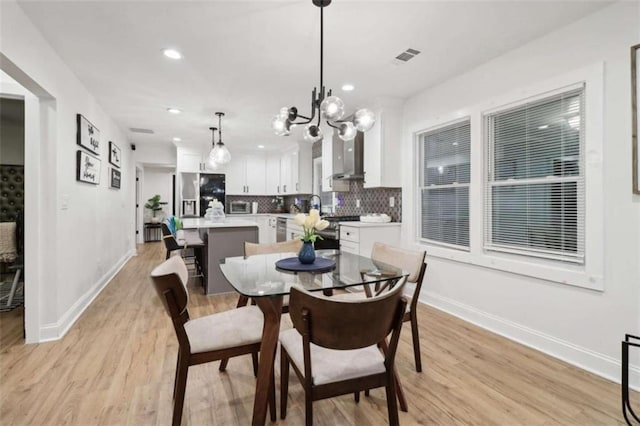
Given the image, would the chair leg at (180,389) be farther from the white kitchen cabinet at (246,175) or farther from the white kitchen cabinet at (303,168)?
the white kitchen cabinet at (246,175)

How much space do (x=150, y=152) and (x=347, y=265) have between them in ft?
21.3

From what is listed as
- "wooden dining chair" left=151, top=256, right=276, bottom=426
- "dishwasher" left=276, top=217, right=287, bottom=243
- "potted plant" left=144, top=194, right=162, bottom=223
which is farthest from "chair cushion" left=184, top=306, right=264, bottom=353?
"potted plant" left=144, top=194, right=162, bottom=223

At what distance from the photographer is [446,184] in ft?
11.5

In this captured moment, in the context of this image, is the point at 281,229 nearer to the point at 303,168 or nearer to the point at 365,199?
the point at 303,168

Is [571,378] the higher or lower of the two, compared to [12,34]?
lower

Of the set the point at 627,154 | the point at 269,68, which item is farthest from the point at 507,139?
the point at 269,68

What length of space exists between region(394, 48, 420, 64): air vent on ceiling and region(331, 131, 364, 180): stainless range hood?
157 cm

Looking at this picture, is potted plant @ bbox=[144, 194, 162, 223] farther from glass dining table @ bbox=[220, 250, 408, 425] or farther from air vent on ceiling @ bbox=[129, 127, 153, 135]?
glass dining table @ bbox=[220, 250, 408, 425]

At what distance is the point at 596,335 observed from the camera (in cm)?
216

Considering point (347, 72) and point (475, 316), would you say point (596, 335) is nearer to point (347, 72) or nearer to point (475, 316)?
point (475, 316)

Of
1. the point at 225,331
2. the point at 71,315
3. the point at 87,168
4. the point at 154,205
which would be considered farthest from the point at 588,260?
the point at 154,205

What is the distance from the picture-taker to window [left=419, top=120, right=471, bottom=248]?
3.27 m

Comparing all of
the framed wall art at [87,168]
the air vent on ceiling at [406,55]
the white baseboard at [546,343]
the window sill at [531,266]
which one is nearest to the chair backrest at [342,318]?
the window sill at [531,266]

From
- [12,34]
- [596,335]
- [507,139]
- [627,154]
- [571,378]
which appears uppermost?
[12,34]
